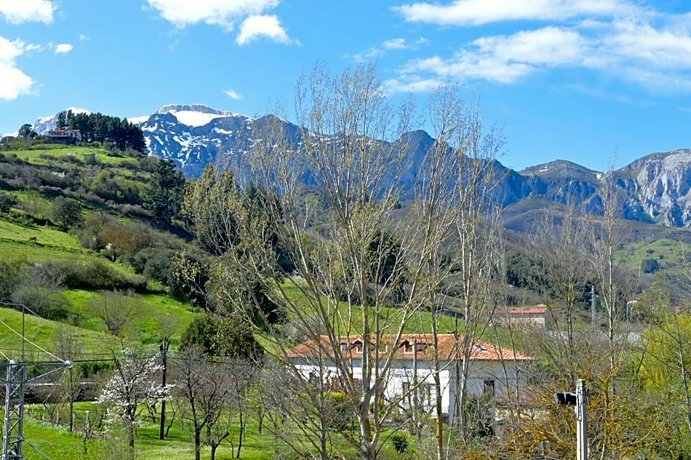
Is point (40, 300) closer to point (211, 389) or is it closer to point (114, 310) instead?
point (114, 310)

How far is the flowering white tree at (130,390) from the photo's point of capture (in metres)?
26.4

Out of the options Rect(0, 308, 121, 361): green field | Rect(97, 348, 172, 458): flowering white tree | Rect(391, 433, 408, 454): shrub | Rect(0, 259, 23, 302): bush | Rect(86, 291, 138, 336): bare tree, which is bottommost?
Rect(391, 433, 408, 454): shrub

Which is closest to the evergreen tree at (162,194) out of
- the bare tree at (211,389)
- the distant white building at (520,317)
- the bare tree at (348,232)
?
the distant white building at (520,317)

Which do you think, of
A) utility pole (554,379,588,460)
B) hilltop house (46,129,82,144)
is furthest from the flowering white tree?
hilltop house (46,129,82,144)

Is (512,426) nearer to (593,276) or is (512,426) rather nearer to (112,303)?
(593,276)

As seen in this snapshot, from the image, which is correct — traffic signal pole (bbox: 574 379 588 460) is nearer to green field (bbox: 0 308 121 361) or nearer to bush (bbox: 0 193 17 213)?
green field (bbox: 0 308 121 361)

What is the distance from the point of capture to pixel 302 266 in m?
11.7

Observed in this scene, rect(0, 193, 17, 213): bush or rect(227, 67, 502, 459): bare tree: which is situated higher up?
rect(0, 193, 17, 213): bush

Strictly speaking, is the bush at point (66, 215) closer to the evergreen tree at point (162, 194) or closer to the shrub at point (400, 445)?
the evergreen tree at point (162, 194)

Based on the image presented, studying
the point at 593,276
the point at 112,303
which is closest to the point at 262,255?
the point at 593,276

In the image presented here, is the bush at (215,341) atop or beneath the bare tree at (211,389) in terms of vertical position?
atop

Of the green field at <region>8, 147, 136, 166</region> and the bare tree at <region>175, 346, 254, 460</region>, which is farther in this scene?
the green field at <region>8, 147, 136, 166</region>

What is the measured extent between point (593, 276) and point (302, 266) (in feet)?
55.7

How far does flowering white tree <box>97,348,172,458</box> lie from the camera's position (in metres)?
26.4
